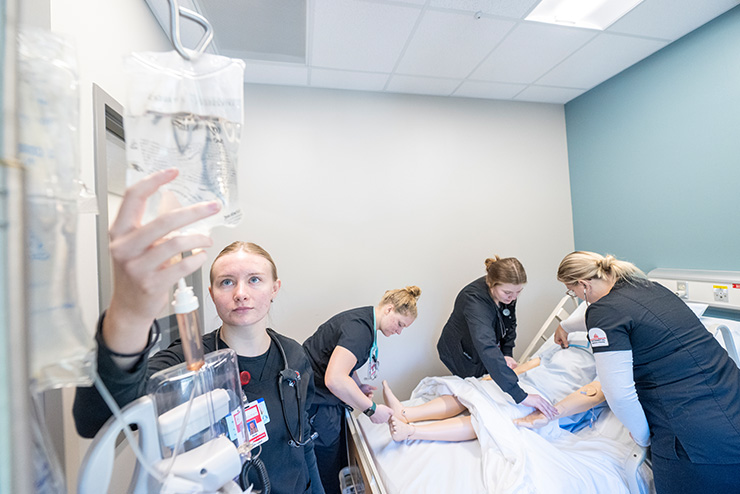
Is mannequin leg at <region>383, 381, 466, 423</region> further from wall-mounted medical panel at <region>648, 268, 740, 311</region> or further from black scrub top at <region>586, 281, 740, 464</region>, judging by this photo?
wall-mounted medical panel at <region>648, 268, 740, 311</region>

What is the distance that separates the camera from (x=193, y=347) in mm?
483

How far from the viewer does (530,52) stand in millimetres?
2254

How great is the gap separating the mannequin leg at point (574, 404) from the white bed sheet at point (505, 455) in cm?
5

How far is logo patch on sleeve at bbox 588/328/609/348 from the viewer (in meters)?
1.42

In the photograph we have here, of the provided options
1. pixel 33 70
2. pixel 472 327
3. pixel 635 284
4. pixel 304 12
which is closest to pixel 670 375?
pixel 635 284

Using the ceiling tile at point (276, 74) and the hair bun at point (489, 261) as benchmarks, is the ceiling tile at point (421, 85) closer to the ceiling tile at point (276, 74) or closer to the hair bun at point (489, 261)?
the ceiling tile at point (276, 74)

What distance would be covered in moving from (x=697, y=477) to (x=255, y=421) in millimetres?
1733

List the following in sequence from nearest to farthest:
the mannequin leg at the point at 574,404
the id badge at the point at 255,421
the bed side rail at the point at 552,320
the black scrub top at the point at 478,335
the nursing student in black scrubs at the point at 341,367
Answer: the id badge at the point at 255,421, the nursing student in black scrubs at the point at 341,367, the mannequin leg at the point at 574,404, the black scrub top at the point at 478,335, the bed side rail at the point at 552,320

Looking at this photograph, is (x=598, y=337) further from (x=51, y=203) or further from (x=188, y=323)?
(x=51, y=203)

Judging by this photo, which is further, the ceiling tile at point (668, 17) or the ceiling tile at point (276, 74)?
the ceiling tile at point (276, 74)

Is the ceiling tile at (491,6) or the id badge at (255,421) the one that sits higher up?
the ceiling tile at (491,6)

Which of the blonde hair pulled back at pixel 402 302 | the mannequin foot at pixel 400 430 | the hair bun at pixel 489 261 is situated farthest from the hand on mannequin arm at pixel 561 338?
the mannequin foot at pixel 400 430

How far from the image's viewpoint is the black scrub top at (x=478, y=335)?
1.86 meters

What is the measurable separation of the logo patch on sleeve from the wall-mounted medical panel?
1228 mm
